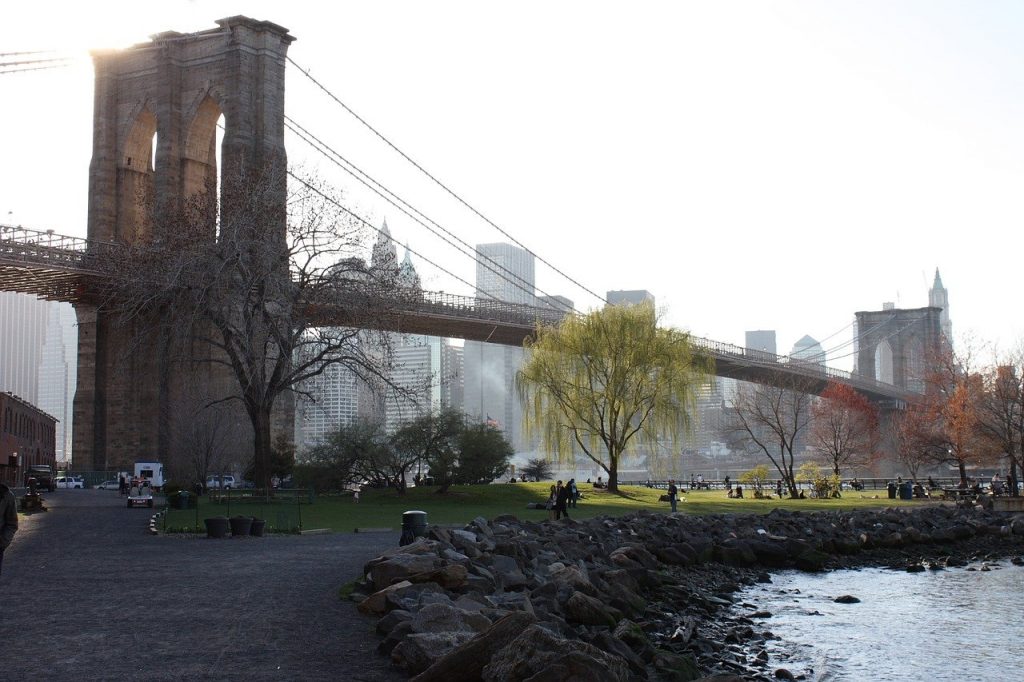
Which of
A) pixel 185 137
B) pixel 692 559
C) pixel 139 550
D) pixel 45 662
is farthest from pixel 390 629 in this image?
pixel 185 137

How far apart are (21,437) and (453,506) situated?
49561 mm

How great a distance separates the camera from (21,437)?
69812mm

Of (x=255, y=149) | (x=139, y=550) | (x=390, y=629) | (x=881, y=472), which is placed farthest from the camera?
(x=881, y=472)

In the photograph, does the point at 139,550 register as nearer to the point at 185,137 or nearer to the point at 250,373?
the point at 250,373

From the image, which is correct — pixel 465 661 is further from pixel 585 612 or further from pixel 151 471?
pixel 151 471

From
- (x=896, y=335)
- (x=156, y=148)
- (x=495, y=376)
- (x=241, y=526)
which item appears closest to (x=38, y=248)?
(x=156, y=148)

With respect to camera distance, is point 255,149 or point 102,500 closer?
point 102,500

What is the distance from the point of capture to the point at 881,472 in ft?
249

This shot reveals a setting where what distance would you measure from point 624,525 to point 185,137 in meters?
35.3

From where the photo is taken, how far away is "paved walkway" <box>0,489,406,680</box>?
772cm

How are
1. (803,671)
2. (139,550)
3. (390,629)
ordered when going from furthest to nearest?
(139,550), (803,671), (390,629)

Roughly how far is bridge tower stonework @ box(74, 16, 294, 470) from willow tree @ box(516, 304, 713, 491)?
1471 cm

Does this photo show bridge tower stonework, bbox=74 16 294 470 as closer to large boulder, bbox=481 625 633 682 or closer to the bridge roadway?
the bridge roadway

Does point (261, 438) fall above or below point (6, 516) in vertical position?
above
